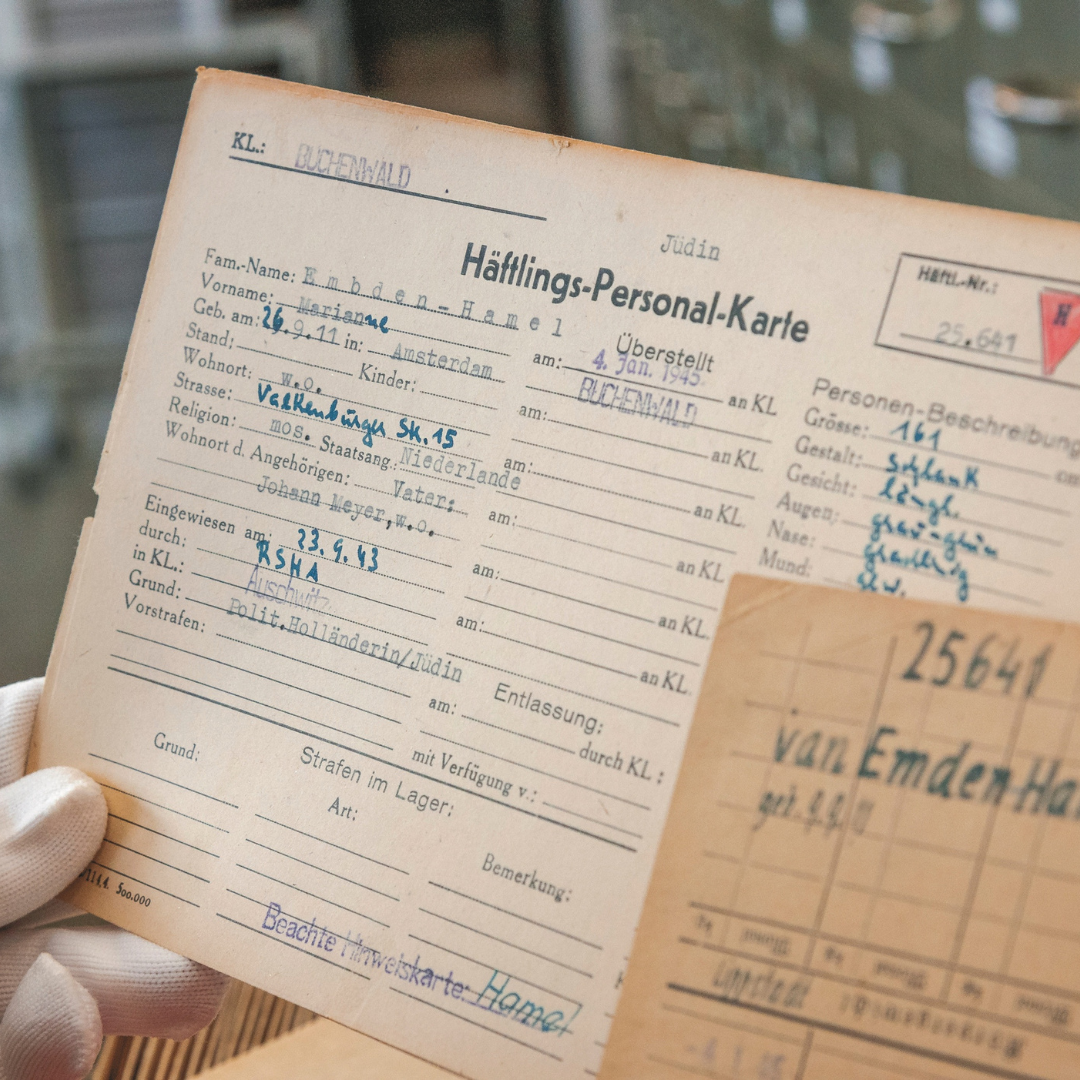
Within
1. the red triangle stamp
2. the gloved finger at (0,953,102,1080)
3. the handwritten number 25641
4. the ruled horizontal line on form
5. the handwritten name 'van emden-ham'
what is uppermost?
the ruled horizontal line on form

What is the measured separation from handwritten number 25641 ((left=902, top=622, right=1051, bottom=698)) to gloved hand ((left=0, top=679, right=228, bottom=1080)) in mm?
414

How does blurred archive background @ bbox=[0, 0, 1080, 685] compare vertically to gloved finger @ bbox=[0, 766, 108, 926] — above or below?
above

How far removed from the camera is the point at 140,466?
2.01 ft

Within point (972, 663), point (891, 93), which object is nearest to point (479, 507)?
point (972, 663)

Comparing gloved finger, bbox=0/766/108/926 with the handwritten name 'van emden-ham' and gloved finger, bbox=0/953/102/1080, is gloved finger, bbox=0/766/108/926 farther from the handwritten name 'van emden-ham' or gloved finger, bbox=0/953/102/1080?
the handwritten name 'van emden-ham'

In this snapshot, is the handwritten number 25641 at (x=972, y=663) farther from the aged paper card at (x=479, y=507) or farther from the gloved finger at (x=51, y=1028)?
the gloved finger at (x=51, y=1028)

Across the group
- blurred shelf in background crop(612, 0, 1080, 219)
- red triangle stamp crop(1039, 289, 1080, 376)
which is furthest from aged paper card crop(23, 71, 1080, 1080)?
blurred shelf in background crop(612, 0, 1080, 219)

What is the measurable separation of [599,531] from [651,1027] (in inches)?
8.7

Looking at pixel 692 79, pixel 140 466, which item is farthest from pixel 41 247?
pixel 140 466

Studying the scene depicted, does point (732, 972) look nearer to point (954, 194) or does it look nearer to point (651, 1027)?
point (651, 1027)

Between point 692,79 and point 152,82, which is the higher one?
point 692,79

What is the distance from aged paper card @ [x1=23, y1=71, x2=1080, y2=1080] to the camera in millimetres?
485

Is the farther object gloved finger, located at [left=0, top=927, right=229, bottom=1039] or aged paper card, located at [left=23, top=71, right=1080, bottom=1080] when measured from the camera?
gloved finger, located at [left=0, top=927, right=229, bottom=1039]

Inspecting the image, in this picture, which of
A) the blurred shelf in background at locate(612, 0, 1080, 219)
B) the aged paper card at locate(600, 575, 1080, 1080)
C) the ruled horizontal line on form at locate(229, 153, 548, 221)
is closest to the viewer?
the aged paper card at locate(600, 575, 1080, 1080)
